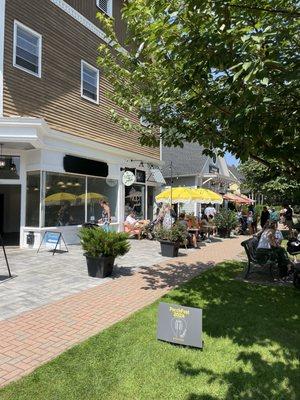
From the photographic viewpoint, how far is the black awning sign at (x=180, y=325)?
4.92 m

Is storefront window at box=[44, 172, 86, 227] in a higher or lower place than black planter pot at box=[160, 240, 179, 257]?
higher

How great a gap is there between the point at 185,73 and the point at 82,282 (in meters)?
4.98

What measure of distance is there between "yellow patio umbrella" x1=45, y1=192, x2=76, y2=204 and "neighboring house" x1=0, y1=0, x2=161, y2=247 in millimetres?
38

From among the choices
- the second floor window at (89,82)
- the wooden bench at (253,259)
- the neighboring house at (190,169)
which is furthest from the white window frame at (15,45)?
the neighboring house at (190,169)

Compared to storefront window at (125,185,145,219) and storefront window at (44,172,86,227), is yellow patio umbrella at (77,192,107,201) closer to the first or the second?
storefront window at (44,172,86,227)

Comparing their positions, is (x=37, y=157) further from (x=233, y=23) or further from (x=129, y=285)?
(x=233, y=23)

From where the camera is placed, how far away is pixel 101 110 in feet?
54.5

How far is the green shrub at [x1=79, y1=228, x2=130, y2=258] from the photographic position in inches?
339

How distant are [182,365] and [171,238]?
7705 millimetres

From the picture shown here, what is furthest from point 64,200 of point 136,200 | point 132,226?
point 136,200

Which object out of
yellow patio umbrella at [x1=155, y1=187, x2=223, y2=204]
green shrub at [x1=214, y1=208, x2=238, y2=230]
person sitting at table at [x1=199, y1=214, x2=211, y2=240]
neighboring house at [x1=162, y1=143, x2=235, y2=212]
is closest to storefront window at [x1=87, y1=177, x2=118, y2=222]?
yellow patio umbrella at [x1=155, y1=187, x2=223, y2=204]

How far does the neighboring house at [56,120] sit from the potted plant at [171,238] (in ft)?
12.9

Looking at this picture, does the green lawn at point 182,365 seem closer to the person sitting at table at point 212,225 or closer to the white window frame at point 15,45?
the white window frame at point 15,45

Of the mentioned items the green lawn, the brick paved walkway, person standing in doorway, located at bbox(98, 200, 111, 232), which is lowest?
the green lawn
